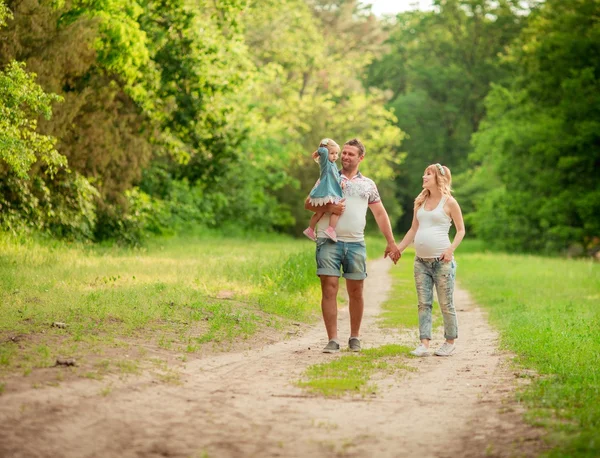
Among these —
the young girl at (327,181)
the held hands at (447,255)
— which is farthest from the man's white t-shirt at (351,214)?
the held hands at (447,255)

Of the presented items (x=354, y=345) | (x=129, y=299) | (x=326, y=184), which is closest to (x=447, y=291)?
(x=354, y=345)

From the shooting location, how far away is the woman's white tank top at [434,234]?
984 cm

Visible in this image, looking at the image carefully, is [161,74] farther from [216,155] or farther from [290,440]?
[290,440]

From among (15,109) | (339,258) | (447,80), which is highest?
(447,80)

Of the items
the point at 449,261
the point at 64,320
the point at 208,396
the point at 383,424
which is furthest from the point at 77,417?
the point at 449,261

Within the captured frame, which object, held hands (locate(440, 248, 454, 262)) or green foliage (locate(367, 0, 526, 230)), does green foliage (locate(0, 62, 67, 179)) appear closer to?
held hands (locate(440, 248, 454, 262))

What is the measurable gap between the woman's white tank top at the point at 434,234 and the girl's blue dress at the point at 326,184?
3.57ft

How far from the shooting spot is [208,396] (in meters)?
6.93

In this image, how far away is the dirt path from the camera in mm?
5441

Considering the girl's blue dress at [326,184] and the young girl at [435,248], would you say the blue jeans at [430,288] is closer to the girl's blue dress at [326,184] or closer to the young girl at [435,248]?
the young girl at [435,248]

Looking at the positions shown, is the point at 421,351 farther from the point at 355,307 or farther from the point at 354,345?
the point at 355,307

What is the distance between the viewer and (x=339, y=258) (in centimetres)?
980

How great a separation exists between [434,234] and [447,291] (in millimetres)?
686

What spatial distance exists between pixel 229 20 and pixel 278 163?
1594 centimetres
